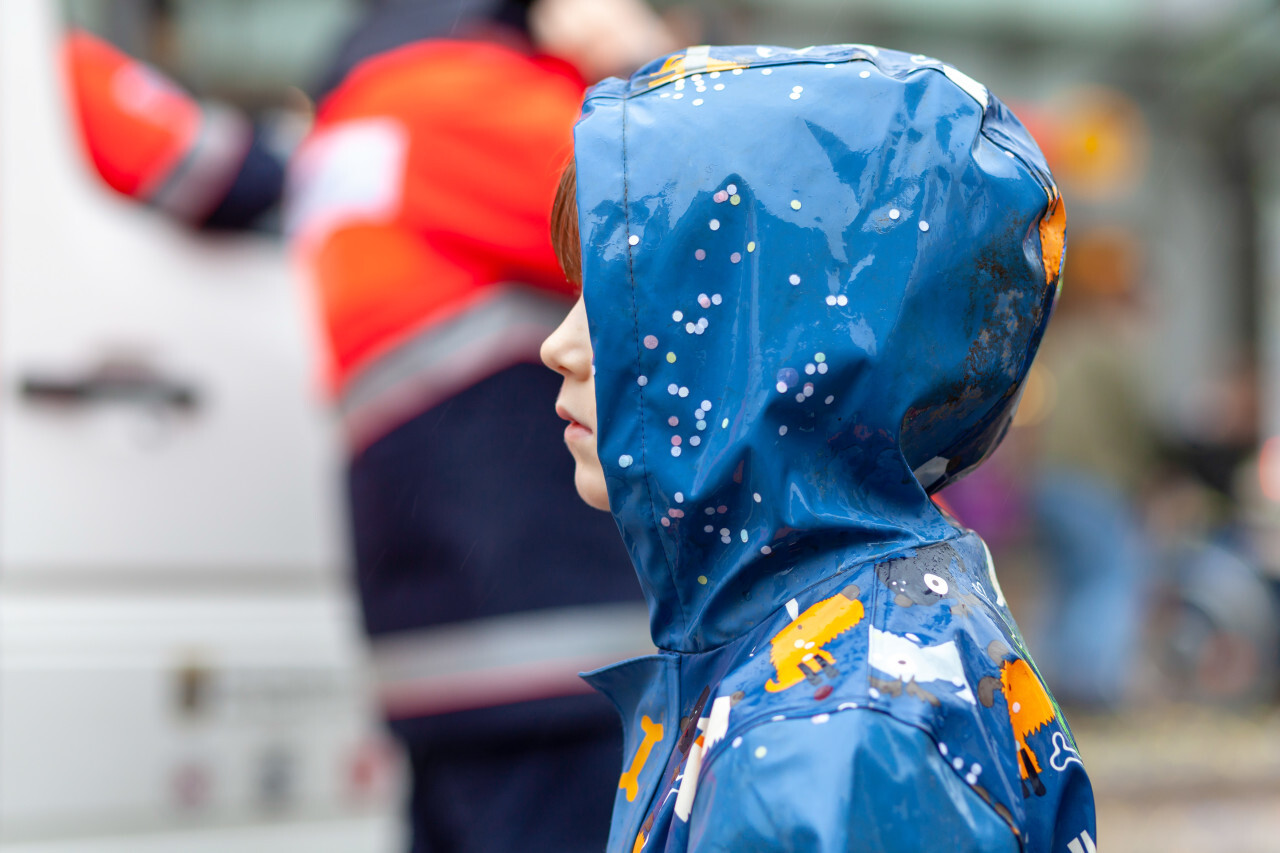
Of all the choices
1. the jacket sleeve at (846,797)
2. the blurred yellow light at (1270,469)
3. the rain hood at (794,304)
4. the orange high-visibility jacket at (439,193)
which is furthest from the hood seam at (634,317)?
the blurred yellow light at (1270,469)

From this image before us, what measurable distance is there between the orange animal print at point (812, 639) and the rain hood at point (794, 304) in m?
0.04

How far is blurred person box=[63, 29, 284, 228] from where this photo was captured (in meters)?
2.21

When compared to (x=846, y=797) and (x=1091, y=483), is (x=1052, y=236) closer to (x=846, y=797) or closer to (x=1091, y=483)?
(x=846, y=797)

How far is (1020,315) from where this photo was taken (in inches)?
40.1

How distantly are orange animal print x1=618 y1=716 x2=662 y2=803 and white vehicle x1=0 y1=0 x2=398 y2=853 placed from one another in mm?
1428

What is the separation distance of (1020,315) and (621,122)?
Answer: 34 cm

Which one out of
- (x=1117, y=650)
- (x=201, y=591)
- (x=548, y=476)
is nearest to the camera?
(x=548, y=476)

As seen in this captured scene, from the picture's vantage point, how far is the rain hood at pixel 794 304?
96cm

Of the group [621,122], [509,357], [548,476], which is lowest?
[548,476]

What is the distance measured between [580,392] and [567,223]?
15 centimetres

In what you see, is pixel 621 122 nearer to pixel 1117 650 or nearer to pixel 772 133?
pixel 772 133

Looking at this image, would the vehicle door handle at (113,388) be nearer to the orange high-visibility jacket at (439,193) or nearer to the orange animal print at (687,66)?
the orange high-visibility jacket at (439,193)

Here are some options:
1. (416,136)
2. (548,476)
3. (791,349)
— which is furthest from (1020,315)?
(416,136)

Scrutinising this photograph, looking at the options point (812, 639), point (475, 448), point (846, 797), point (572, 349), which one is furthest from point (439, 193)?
point (846, 797)
